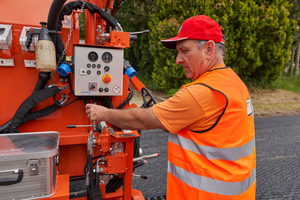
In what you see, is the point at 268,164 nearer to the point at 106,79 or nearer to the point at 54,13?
the point at 106,79

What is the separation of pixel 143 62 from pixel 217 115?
1119 cm

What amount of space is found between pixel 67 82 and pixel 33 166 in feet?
2.71

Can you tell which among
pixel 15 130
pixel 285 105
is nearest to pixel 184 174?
pixel 15 130

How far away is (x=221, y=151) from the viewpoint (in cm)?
139

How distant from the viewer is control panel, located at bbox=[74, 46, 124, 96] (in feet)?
6.80

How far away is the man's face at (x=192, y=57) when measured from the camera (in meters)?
1.52

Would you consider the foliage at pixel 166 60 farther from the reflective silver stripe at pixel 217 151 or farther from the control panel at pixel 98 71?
the reflective silver stripe at pixel 217 151

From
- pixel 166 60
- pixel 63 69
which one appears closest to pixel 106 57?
pixel 63 69

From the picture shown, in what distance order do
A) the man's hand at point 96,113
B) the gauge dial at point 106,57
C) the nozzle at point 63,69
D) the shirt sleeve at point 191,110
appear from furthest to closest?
the gauge dial at point 106,57, the nozzle at point 63,69, the man's hand at point 96,113, the shirt sleeve at point 191,110

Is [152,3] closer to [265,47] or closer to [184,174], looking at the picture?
[265,47]

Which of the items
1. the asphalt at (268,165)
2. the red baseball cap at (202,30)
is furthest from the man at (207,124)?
the asphalt at (268,165)

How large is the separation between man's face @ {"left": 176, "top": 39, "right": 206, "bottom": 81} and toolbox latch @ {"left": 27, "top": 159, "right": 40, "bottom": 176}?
114 cm

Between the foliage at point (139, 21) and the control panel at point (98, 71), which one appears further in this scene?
the foliage at point (139, 21)

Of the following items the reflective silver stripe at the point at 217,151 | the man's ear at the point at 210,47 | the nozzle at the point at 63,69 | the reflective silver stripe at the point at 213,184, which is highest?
the man's ear at the point at 210,47
